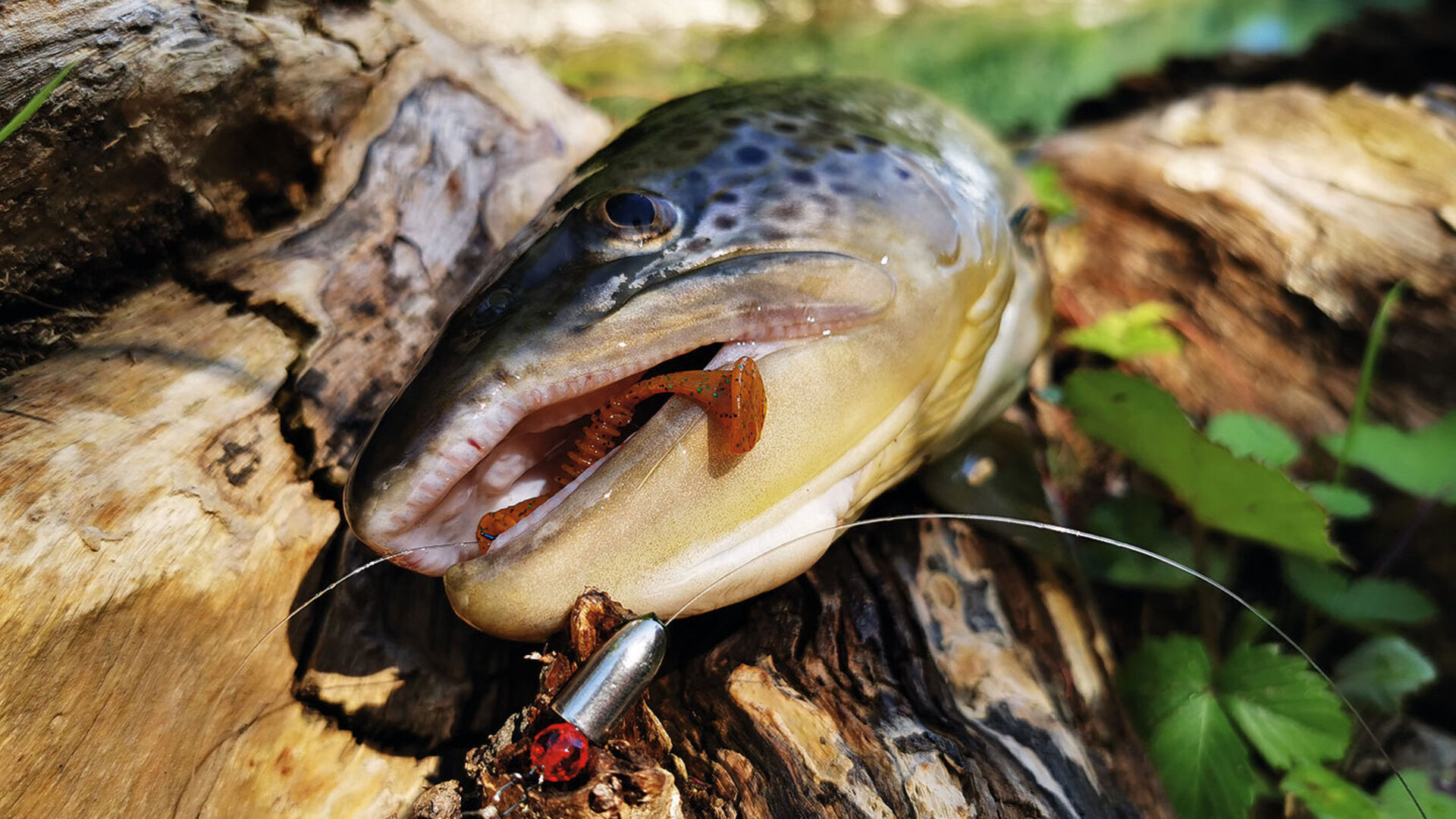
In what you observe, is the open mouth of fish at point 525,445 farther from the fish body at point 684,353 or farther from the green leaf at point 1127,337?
the green leaf at point 1127,337

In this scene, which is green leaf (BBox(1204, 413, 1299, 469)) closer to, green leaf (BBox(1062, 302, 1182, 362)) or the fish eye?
green leaf (BBox(1062, 302, 1182, 362))

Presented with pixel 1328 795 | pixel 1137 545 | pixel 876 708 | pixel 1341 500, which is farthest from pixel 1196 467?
pixel 876 708

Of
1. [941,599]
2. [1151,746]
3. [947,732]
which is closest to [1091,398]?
[941,599]

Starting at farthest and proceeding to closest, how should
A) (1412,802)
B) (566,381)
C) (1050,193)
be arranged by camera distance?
(1050,193) < (1412,802) < (566,381)

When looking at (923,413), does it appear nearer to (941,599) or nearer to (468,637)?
(941,599)

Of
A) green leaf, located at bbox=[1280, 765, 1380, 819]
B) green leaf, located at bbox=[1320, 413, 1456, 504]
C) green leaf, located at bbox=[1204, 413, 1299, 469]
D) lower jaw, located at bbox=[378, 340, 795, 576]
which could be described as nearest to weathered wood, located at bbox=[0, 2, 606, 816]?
lower jaw, located at bbox=[378, 340, 795, 576]

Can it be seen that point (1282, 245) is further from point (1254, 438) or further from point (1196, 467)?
point (1196, 467)
